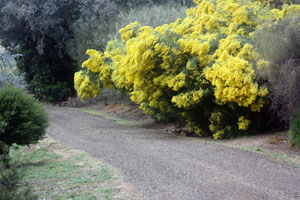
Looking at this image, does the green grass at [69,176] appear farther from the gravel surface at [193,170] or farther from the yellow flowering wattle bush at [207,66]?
the yellow flowering wattle bush at [207,66]

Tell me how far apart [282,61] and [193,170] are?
4.06 m

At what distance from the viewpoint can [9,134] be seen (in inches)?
419

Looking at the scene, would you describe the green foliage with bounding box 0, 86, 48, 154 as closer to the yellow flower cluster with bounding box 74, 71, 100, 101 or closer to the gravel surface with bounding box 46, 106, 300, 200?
the gravel surface with bounding box 46, 106, 300, 200

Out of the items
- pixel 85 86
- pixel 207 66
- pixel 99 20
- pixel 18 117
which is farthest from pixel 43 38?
pixel 18 117

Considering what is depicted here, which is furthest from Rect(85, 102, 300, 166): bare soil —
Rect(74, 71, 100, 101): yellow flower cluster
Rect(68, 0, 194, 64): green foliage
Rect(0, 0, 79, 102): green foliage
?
Rect(0, 0, 79, 102): green foliage

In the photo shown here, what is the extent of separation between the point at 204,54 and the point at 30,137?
6.28 m

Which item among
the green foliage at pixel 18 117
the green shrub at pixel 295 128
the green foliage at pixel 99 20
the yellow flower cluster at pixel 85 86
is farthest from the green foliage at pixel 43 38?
the green shrub at pixel 295 128

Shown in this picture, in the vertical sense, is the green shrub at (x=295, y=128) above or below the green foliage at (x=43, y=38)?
below

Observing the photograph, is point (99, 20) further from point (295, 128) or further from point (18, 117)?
Result: point (295, 128)

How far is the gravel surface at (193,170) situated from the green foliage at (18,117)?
1927mm

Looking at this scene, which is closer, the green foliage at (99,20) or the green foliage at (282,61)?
the green foliage at (282,61)

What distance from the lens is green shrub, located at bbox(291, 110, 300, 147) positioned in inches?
461

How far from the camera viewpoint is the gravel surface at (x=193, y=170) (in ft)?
25.4

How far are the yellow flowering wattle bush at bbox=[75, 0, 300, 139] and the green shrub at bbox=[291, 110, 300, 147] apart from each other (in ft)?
4.18
